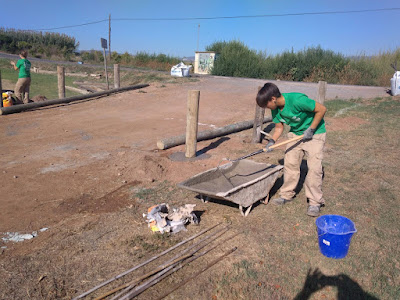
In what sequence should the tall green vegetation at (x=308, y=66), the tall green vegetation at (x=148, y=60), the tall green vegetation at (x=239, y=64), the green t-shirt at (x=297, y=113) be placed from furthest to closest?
the tall green vegetation at (x=148, y=60) → the tall green vegetation at (x=239, y=64) → the tall green vegetation at (x=308, y=66) → the green t-shirt at (x=297, y=113)

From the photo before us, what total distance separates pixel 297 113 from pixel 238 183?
54.8 inches

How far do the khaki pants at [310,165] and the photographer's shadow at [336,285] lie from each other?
4.01 feet

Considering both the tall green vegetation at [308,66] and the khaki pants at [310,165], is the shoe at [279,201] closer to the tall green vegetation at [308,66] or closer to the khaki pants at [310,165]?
the khaki pants at [310,165]

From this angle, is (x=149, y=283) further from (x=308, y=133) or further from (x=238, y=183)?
(x=308, y=133)

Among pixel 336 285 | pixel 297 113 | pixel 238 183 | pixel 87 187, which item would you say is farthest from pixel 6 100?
pixel 336 285

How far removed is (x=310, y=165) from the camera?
4.21 metres

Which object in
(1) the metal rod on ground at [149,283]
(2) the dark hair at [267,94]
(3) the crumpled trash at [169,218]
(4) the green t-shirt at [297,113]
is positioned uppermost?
(2) the dark hair at [267,94]

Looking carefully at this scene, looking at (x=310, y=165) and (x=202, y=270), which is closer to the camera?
(x=202, y=270)

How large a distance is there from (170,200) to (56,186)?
1.86 m

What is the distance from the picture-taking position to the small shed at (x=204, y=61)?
26983 millimetres

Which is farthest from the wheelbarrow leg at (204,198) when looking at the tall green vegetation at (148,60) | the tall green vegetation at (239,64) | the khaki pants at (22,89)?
the tall green vegetation at (148,60)

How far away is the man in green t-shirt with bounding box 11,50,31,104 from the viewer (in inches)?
424

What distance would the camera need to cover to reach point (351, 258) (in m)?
3.50

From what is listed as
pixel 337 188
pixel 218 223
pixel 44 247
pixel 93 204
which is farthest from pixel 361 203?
pixel 44 247
